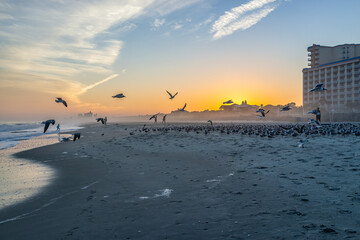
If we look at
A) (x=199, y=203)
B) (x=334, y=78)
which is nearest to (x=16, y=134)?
(x=199, y=203)

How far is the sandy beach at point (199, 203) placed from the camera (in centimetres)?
461

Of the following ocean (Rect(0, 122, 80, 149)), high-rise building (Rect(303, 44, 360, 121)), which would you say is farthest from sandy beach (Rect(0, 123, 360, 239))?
high-rise building (Rect(303, 44, 360, 121))

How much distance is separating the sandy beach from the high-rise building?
275 ft

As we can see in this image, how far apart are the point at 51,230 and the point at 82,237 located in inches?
34.4

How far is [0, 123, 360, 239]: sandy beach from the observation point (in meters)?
4.61

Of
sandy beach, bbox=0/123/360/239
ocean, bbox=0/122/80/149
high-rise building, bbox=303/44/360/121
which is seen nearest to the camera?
sandy beach, bbox=0/123/360/239

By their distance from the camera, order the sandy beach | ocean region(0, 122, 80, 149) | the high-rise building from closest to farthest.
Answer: the sandy beach < ocean region(0, 122, 80, 149) < the high-rise building

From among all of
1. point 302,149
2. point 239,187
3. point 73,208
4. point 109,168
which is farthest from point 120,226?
point 302,149

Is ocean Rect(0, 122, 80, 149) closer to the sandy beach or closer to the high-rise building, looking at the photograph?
the sandy beach

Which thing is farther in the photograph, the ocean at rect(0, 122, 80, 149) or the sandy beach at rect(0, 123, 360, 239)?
the ocean at rect(0, 122, 80, 149)

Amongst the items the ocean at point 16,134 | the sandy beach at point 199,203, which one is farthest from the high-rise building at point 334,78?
the sandy beach at point 199,203

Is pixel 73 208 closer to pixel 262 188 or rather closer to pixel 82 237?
pixel 82 237

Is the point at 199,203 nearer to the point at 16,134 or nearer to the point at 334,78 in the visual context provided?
the point at 16,134

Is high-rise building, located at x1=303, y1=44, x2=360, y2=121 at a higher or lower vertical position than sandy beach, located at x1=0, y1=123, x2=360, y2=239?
higher
